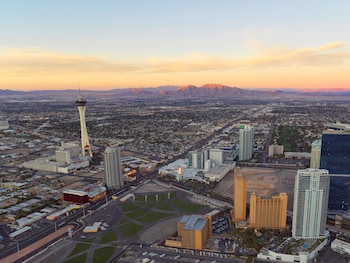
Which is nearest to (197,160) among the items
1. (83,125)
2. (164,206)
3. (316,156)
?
(164,206)

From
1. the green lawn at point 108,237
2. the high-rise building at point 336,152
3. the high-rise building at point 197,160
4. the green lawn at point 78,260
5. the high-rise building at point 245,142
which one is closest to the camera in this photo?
the green lawn at point 78,260

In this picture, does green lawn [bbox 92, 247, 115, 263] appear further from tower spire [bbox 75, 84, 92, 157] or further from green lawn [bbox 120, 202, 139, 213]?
tower spire [bbox 75, 84, 92, 157]

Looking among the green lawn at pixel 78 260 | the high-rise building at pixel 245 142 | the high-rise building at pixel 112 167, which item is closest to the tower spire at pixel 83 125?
the high-rise building at pixel 112 167

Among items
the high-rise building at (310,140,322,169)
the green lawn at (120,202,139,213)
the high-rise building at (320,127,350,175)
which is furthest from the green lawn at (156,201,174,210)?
the high-rise building at (310,140,322,169)

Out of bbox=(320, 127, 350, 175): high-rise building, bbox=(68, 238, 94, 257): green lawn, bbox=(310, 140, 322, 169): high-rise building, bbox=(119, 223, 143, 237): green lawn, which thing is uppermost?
bbox=(320, 127, 350, 175): high-rise building

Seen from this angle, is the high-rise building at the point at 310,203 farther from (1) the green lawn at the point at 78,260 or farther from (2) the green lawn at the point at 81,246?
(2) the green lawn at the point at 81,246

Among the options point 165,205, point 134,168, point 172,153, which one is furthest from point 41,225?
point 172,153

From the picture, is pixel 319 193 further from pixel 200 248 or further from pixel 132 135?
pixel 132 135
